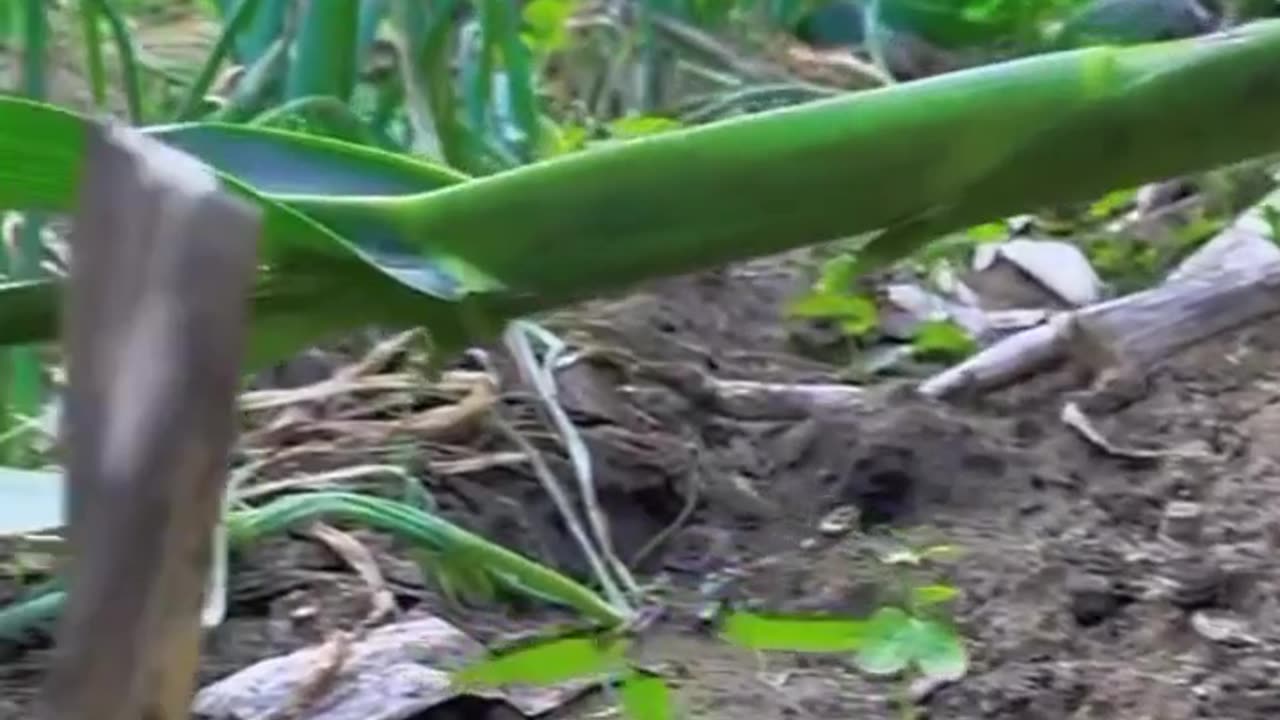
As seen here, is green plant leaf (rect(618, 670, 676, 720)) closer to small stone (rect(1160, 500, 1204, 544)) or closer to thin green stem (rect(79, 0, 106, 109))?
Result: small stone (rect(1160, 500, 1204, 544))

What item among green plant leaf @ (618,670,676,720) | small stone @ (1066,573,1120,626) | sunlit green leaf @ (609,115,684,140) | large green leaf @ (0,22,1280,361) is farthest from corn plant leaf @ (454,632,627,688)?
sunlit green leaf @ (609,115,684,140)

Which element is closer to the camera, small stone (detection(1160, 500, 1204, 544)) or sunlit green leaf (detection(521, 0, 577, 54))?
small stone (detection(1160, 500, 1204, 544))

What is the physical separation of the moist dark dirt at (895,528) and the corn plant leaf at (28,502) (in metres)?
0.11

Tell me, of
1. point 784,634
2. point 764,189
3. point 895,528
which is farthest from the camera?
point 895,528

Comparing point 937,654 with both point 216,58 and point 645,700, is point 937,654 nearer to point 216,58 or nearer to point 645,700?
point 645,700

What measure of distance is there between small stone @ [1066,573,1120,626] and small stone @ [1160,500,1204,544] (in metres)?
0.05

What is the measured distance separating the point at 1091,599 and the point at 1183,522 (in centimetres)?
7

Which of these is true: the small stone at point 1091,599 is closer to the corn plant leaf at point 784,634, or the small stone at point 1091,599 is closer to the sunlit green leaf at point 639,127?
the corn plant leaf at point 784,634

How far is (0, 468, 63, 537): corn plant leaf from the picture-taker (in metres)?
0.49

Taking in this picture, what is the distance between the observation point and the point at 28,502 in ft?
1.66

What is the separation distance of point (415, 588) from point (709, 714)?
0.13 meters

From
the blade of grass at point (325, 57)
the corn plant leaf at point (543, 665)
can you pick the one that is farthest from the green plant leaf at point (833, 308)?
the corn plant leaf at point (543, 665)

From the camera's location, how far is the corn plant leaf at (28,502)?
49cm

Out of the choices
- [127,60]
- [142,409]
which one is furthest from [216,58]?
[142,409]
